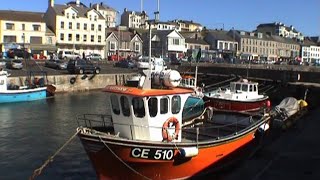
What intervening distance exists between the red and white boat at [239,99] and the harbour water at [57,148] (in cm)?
383

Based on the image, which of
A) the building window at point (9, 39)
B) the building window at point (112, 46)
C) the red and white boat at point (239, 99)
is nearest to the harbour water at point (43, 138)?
the red and white boat at point (239, 99)

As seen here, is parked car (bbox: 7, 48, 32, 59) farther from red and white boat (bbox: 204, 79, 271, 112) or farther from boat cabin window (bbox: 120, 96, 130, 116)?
boat cabin window (bbox: 120, 96, 130, 116)

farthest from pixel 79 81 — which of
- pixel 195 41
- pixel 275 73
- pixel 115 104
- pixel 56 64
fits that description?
pixel 195 41

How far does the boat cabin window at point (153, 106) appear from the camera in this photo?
605 inches

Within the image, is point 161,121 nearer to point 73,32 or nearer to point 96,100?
point 96,100

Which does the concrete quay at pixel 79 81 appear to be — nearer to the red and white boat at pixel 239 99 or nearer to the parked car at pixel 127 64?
the parked car at pixel 127 64

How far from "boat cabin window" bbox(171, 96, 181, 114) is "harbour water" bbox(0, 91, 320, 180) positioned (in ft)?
10.4

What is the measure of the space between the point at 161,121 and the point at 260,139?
24.3 ft

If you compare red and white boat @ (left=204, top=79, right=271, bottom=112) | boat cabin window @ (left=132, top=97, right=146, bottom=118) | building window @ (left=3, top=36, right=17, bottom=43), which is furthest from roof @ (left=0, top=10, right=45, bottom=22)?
boat cabin window @ (left=132, top=97, right=146, bottom=118)

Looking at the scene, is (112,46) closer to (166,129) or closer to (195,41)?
(195,41)

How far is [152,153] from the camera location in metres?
14.9

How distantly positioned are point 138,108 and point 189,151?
7.74ft

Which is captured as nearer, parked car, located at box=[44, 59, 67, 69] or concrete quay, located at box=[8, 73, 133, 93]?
concrete quay, located at box=[8, 73, 133, 93]

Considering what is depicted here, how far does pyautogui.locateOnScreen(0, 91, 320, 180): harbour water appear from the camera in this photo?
1743cm
